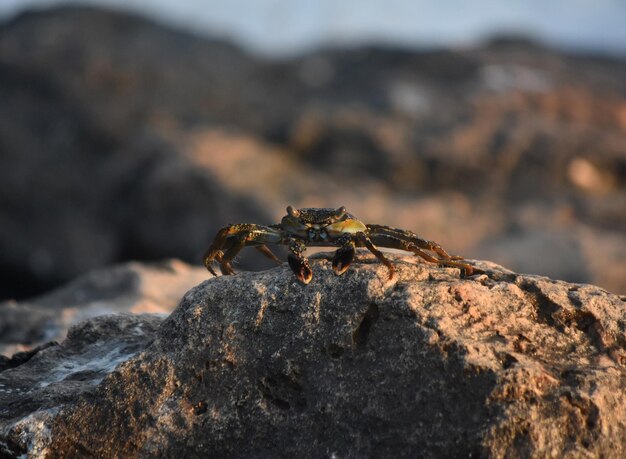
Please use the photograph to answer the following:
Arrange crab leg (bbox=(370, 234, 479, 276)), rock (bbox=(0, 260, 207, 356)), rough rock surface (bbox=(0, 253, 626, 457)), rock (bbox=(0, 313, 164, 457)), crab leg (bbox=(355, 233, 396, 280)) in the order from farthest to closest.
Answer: rock (bbox=(0, 260, 207, 356)) → crab leg (bbox=(370, 234, 479, 276)) → crab leg (bbox=(355, 233, 396, 280)) → rock (bbox=(0, 313, 164, 457)) → rough rock surface (bbox=(0, 253, 626, 457))

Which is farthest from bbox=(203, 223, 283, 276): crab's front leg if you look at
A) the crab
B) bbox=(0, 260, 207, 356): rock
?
bbox=(0, 260, 207, 356): rock

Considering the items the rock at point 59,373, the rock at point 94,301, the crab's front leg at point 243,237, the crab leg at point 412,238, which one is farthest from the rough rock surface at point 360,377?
the rock at point 94,301

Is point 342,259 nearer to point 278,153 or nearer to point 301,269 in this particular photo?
point 301,269

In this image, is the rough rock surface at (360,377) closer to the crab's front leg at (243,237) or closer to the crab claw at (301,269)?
the crab claw at (301,269)

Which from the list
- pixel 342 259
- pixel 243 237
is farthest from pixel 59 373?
pixel 342 259

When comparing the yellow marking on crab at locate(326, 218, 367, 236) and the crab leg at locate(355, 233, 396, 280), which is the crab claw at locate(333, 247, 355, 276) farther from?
the yellow marking on crab at locate(326, 218, 367, 236)

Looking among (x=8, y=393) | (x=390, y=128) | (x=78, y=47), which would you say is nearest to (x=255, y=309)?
(x=8, y=393)
